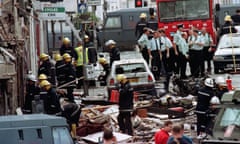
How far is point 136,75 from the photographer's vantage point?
27297 millimetres

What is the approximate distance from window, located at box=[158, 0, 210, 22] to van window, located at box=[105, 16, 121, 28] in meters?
11.1

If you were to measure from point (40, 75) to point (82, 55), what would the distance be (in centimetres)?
714

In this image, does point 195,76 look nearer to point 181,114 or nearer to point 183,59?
point 183,59

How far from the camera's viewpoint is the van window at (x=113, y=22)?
50.2 meters

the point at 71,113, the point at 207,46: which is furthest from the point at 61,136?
the point at 207,46

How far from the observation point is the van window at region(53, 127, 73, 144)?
45.7 ft

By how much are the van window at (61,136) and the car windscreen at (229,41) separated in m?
17.3

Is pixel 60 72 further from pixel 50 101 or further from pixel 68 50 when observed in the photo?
pixel 50 101

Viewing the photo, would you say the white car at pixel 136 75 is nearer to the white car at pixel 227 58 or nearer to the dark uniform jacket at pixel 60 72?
the dark uniform jacket at pixel 60 72

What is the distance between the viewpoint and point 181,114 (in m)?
24.1

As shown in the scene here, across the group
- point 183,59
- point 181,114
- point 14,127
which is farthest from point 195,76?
point 14,127

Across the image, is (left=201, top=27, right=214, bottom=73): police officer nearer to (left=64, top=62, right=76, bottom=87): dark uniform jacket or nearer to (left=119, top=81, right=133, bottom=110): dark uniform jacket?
(left=64, top=62, right=76, bottom=87): dark uniform jacket

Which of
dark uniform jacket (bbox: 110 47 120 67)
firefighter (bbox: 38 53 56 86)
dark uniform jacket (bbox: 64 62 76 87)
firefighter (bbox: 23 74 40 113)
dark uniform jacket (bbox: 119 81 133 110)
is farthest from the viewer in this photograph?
dark uniform jacket (bbox: 110 47 120 67)

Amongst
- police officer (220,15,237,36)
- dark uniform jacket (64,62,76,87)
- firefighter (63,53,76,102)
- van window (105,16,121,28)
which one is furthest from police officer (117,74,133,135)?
van window (105,16,121,28)
